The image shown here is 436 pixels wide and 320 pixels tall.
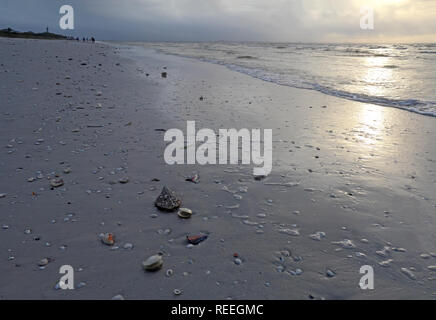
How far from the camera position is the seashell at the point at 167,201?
340 centimetres

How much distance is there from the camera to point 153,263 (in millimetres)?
2480

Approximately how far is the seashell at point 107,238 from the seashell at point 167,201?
687 millimetres

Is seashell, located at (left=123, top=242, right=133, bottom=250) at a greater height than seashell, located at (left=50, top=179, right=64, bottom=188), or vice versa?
seashell, located at (left=50, top=179, right=64, bottom=188)

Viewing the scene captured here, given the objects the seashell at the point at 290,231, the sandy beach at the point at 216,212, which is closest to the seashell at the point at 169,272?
the sandy beach at the point at 216,212

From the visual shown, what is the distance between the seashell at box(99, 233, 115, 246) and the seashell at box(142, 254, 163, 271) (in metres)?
0.48

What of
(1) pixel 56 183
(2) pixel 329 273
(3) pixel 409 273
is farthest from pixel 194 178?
(3) pixel 409 273

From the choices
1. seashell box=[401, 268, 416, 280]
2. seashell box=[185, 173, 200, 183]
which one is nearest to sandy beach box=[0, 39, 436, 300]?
seashell box=[401, 268, 416, 280]

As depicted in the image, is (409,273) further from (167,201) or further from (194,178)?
(194,178)

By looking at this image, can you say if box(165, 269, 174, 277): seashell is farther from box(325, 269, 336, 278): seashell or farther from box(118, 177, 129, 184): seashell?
box(118, 177, 129, 184): seashell

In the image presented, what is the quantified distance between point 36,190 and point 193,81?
1056 cm

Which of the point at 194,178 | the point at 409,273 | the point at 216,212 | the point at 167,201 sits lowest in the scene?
the point at 409,273

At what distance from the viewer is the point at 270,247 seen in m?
2.84

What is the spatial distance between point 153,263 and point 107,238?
649 mm

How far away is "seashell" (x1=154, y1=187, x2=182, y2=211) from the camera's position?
3.40 meters
